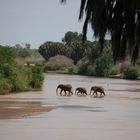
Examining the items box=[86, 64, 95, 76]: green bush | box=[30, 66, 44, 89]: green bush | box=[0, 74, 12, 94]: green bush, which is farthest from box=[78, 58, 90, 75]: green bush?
box=[0, 74, 12, 94]: green bush

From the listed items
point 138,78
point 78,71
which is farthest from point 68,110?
point 78,71

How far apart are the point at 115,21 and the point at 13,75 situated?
39200 millimetres

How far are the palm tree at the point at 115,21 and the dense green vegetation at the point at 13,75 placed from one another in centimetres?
3541

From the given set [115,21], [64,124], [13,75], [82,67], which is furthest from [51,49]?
[115,21]

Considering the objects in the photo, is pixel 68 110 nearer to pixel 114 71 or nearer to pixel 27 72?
pixel 27 72

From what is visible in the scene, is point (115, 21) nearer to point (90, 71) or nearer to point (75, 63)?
point (90, 71)

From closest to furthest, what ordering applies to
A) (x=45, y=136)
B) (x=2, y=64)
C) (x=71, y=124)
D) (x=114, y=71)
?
(x=45, y=136) < (x=71, y=124) < (x=2, y=64) < (x=114, y=71)

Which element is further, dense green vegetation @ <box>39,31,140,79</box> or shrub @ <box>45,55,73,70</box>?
shrub @ <box>45,55,73,70</box>

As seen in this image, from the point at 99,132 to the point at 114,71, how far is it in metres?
84.4

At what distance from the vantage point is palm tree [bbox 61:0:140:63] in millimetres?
3746

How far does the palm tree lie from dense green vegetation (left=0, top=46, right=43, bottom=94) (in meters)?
35.4

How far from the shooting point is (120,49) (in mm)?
3947

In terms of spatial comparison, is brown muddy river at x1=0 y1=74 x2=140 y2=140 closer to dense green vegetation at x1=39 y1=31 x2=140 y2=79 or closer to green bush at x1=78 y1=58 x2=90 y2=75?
dense green vegetation at x1=39 y1=31 x2=140 y2=79

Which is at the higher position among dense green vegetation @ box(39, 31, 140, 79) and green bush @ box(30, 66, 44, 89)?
dense green vegetation @ box(39, 31, 140, 79)
